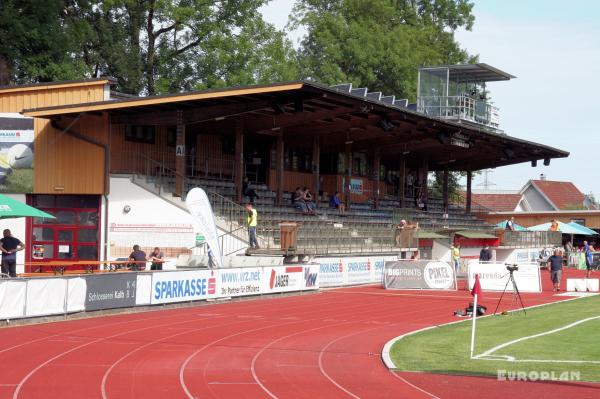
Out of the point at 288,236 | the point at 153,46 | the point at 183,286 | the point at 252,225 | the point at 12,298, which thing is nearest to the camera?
the point at 12,298

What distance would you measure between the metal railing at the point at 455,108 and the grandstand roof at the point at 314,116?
214cm

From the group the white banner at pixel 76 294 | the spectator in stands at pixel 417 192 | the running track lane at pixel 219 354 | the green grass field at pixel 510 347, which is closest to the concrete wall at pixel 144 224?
the running track lane at pixel 219 354

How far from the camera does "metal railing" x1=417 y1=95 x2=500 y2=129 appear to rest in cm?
5775

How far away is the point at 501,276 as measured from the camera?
33.7 metres

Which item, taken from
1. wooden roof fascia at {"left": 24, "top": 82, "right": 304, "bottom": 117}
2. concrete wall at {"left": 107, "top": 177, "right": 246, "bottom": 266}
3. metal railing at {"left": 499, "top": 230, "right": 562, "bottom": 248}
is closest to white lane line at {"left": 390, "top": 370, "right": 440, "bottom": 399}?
wooden roof fascia at {"left": 24, "top": 82, "right": 304, "bottom": 117}

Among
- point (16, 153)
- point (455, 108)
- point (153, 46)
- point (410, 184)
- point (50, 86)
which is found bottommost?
point (16, 153)

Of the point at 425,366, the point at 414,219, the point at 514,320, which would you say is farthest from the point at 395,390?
the point at 414,219

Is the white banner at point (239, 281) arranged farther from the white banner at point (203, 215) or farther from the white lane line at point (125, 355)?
the white lane line at point (125, 355)

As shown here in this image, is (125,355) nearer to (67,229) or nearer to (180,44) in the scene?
(67,229)

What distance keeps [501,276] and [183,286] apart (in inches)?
508

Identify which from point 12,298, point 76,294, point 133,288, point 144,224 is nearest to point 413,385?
point 12,298

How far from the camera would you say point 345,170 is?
5178cm

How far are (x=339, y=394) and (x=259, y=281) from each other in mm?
17013

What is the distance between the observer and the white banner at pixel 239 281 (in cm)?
2872
